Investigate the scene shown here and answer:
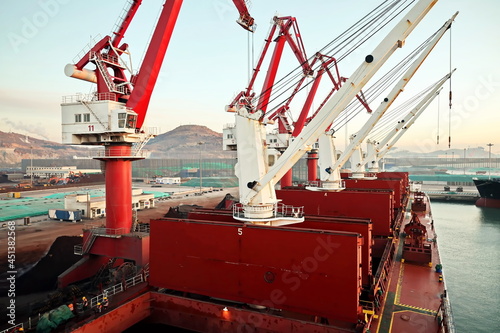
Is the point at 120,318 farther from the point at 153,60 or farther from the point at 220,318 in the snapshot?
the point at 153,60

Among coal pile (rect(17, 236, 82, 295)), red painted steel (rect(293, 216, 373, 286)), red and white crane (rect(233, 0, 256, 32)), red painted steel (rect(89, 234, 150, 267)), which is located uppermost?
red and white crane (rect(233, 0, 256, 32))

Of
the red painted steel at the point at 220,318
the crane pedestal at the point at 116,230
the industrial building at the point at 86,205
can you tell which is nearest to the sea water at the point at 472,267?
the red painted steel at the point at 220,318

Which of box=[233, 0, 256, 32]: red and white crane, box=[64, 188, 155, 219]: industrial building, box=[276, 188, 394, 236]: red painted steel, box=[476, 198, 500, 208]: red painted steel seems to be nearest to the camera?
box=[276, 188, 394, 236]: red painted steel

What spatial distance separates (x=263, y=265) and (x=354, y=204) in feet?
41.9

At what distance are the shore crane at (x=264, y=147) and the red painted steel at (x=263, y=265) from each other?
2463 mm

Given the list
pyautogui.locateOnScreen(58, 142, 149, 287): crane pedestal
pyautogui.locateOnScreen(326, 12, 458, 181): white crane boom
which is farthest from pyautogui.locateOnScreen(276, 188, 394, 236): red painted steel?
pyautogui.locateOnScreen(58, 142, 149, 287): crane pedestal

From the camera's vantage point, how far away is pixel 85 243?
22047 millimetres

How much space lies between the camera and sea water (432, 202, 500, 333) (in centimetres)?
1995

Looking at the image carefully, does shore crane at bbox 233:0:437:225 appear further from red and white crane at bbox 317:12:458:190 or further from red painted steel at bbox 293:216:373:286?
red and white crane at bbox 317:12:458:190

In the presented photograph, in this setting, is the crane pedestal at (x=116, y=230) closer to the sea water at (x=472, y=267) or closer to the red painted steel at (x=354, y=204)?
the red painted steel at (x=354, y=204)

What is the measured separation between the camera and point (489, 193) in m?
68.6

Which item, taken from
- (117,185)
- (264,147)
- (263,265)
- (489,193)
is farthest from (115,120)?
(489,193)

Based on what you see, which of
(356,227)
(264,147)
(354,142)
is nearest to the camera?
(356,227)

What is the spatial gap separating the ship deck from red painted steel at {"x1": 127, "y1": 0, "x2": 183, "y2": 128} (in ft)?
64.5
